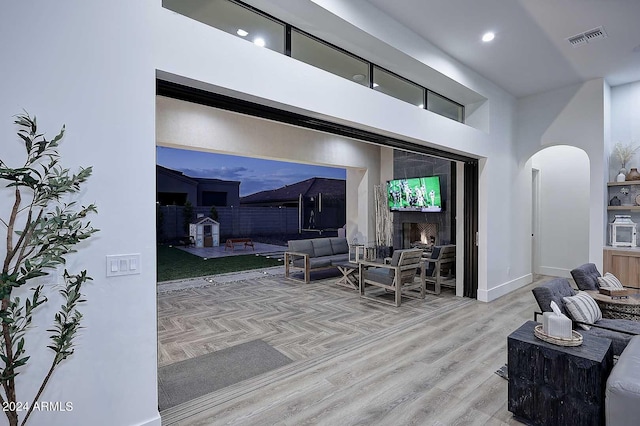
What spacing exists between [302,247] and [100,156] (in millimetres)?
5401

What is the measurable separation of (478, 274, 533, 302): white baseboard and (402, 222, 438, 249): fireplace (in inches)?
64.8

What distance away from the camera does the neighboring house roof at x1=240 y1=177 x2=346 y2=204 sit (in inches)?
527

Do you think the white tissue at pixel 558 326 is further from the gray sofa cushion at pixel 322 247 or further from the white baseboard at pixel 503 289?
the gray sofa cushion at pixel 322 247

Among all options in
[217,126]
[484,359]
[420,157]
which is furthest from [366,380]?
[420,157]

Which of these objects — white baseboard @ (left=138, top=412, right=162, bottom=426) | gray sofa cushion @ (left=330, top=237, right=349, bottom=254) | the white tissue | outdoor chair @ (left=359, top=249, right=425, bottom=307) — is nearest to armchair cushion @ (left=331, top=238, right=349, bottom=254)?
gray sofa cushion @ (left=330, top=237, right=349, bottom=254)

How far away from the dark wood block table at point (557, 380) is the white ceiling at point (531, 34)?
10.1 ft

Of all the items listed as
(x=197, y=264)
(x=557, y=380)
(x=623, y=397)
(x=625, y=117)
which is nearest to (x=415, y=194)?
(x=625, y=117)

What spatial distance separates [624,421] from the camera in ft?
5.80

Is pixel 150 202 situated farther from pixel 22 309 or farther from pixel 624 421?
pixel 624 421

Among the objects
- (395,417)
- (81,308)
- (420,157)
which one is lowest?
(395,417)

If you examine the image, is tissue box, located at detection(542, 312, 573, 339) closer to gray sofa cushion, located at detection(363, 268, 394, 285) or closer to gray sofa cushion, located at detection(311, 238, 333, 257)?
gray sofa cushion, located at detection(363, 268, 394, 285)

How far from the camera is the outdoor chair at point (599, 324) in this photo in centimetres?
273

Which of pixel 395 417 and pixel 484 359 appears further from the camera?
pixel 484 359

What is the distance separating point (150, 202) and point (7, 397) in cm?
115
